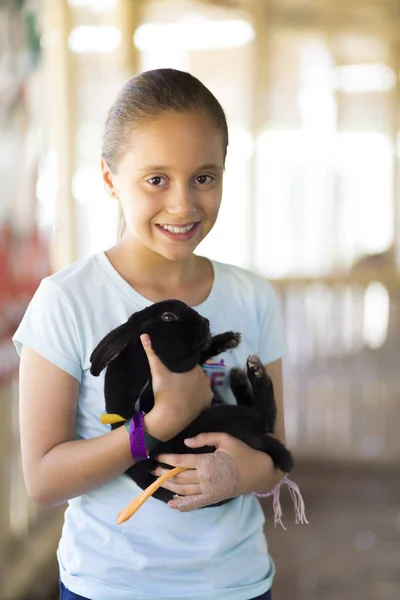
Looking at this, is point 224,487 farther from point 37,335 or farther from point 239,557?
point 37,335

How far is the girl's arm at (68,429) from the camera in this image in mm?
782

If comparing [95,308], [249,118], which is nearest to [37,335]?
[95,308]

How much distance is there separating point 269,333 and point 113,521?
30 cm

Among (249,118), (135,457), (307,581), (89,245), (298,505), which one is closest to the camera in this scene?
(135,457)

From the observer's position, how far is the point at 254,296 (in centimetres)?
95

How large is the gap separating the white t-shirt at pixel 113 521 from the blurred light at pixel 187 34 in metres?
2.66

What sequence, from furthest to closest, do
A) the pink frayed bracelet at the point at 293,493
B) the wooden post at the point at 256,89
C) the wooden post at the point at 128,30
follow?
the wooden post at the point at 256,89, the wooden post at the point at 128,30, the pink frayed bracelet at the point at 293,493

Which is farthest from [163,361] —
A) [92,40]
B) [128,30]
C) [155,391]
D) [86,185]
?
[128,30]

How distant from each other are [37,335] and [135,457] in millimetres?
166

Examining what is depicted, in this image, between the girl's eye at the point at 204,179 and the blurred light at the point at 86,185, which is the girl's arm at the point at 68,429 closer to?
the girl's eye at the point at 204,179

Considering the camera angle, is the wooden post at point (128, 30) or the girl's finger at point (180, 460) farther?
the wooden post at point (128, 30)

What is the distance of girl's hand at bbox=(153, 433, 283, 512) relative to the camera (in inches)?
31.0

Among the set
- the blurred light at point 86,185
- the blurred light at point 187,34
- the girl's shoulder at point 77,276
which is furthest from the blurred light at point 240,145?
the girl's shoulder at point 77,276

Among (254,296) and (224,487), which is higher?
(254,296)
